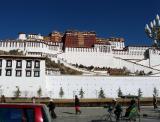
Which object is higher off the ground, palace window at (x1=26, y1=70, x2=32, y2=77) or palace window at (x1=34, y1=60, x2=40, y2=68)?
palace window at (x1=34, y1=60, x2=40, y2=68)

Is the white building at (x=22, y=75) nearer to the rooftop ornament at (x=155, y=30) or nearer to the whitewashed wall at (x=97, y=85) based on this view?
the whitewashed wall at (x=97, y=85)

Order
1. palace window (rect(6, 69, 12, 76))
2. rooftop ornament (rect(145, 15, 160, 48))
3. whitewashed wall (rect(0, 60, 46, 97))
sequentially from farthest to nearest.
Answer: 1. palace window (rect(6, 69, 12, 76))
2. whitewashed wall (rect(0, 60, 46, 97))
3. rooftop ornament (rect(145, 15, 160, 48))

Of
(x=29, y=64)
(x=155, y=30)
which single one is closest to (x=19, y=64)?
(x=29, y=64)

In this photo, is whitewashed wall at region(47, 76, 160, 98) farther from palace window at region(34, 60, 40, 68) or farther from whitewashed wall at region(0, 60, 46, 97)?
palace window at region(34, 60, 40, 68)

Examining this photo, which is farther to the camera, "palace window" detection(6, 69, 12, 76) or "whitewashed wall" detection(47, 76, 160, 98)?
"whitewashed wall" detection(47, 76, 160, 98)

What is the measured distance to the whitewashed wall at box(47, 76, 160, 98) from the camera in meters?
63.8

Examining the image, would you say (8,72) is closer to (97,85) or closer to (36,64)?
(36,64)

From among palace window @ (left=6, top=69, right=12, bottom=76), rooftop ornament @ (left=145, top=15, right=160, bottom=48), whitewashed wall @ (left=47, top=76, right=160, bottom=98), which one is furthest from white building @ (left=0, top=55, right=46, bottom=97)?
rooftop ornament @ (left=145, top=15, right=160, bottom=48)

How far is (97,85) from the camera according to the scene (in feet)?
218

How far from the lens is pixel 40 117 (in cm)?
871

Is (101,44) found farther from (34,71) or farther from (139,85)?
(34,71)

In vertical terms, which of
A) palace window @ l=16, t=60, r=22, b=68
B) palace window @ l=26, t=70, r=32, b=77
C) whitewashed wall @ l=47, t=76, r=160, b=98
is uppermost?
palace window @ l=16, t=60, r=22, b=68

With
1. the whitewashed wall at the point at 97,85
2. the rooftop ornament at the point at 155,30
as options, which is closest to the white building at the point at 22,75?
the whitewashed wall at the point at 97,85

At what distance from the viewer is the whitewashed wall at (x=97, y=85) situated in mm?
63844
